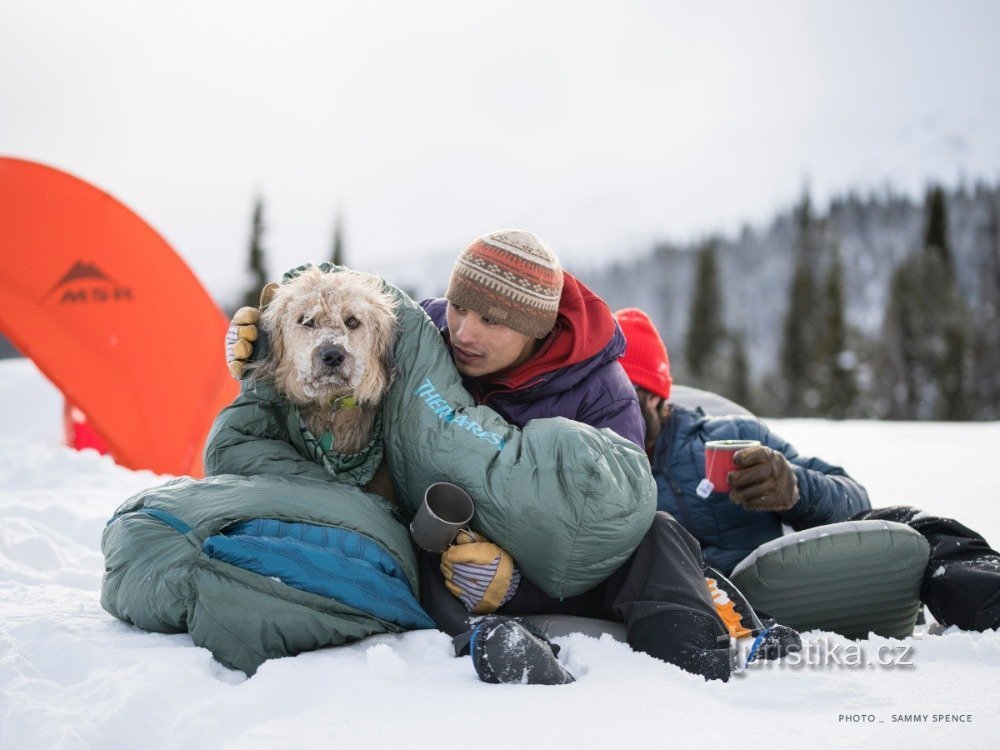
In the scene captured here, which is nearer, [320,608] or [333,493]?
[320,608]

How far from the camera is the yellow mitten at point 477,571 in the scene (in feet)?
7.98

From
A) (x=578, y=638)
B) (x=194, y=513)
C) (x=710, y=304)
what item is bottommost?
(x=710, y=304)

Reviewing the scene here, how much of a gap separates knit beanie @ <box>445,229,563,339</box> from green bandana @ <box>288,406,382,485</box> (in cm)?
61

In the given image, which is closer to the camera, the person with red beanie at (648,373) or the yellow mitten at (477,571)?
the yellow mitten at (477,571)

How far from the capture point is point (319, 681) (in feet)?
6.36

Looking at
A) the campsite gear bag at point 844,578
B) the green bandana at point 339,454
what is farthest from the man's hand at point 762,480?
the green bandana at point 339,454

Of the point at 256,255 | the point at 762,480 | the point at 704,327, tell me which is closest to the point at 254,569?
the point at 762,480

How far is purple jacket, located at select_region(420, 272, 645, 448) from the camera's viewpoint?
2904 millimetres

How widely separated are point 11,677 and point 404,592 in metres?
1.06

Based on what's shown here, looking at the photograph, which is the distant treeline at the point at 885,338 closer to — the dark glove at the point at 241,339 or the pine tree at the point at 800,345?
the pine tree at the point at 800,345

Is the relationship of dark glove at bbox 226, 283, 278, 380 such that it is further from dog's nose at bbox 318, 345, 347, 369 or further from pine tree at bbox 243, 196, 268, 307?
pine tree at bbox 243, 196, 268, 307

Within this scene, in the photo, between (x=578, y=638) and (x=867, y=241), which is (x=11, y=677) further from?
(x=867, y=241)

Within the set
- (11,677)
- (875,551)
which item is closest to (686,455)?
(875,551)

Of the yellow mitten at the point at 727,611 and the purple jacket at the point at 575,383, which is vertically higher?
the purple jacket at the point at 575,383
